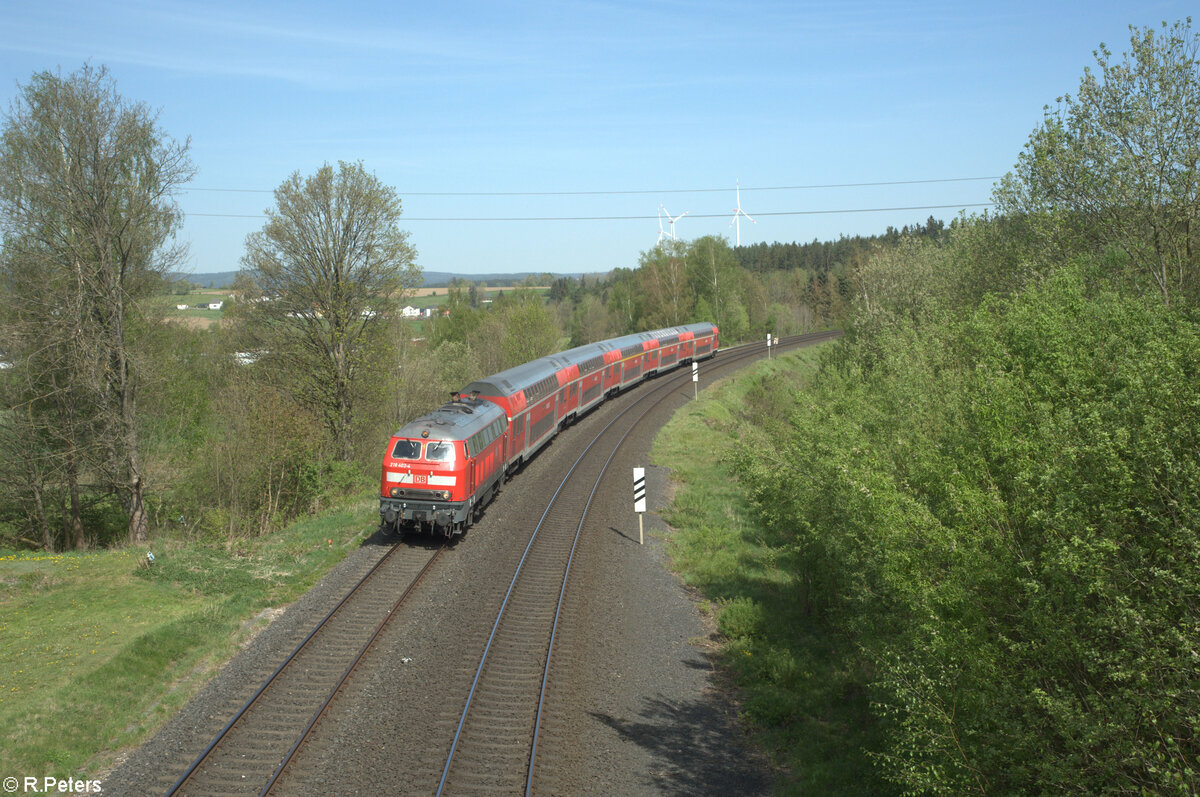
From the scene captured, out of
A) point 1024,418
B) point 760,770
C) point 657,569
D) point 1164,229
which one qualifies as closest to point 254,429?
point 657,569

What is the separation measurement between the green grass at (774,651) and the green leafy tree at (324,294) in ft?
50.8

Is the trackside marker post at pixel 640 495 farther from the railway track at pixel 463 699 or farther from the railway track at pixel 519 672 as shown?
the railway track at pixel 463 699

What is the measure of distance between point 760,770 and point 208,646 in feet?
34.8

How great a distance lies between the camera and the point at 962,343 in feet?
58.2

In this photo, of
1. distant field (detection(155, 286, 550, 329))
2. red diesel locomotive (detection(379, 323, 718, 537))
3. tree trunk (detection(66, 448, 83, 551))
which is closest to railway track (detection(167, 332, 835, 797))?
red diesel locomotive (detection(379, 323, 718, 537))

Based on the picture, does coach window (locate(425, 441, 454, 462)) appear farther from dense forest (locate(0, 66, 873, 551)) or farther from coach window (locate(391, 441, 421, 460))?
dense forest (locate(0, 66, 873, 551))

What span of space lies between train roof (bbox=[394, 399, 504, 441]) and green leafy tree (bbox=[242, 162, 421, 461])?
10191mm

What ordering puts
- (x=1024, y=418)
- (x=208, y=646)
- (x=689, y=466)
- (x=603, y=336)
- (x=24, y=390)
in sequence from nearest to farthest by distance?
1. (x=1024, y=418)
2. (x=208, y=646)
3. (x=24, y=390)
4. (x=689, y=466)
5. (x=603, y=336)

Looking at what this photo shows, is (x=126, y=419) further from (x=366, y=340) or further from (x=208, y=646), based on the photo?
(x=208, y=646)

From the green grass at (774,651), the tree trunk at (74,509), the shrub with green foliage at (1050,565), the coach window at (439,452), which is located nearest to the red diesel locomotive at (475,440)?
the coach window at (439,452)

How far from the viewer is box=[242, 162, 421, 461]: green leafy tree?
3191cm

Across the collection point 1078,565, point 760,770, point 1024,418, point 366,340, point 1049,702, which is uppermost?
point 366,340

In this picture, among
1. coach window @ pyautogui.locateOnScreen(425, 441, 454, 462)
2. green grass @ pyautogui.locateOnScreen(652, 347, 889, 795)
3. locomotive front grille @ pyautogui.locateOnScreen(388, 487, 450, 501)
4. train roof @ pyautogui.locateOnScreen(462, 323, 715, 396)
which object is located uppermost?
train roof @ pyautogui.locateOnScreen(462, 323, 715, 396)

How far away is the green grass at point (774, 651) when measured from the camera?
1126 centimetres
